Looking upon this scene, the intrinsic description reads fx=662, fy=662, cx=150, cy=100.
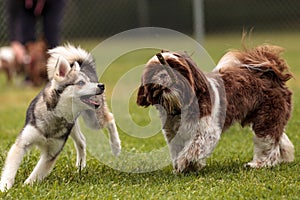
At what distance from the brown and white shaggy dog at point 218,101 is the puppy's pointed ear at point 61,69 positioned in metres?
0.60

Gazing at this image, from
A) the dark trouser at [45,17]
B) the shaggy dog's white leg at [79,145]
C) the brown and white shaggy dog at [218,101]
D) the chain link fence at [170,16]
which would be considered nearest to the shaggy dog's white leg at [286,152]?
the brown and white shaggy dog at [218,101]

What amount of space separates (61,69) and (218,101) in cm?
134

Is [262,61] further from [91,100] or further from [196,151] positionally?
[91,100]

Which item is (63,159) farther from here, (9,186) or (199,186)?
(199,186)

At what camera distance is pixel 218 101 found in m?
5.54

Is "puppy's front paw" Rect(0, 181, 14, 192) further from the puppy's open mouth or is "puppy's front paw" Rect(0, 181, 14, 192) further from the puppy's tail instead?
A: the puppy's tail

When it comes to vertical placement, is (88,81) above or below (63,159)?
above

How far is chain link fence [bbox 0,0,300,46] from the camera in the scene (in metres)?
20.1

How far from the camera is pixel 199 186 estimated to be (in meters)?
5.08

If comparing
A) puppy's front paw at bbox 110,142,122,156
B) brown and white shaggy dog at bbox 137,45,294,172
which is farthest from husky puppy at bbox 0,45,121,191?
puppy's front paw at bbox 110,142,122,156

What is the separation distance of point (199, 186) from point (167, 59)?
40.1 inches

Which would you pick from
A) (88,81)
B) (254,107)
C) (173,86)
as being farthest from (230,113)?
(88,81)

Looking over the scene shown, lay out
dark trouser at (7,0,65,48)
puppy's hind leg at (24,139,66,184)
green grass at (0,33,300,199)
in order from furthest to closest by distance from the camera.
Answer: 1. dark trouser at (7,0,65,48)
2. puppy's hind leg at (24,139,66,184)
3. green grass at (0,33,300,199)

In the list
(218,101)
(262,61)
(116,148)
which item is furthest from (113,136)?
(262,61)
